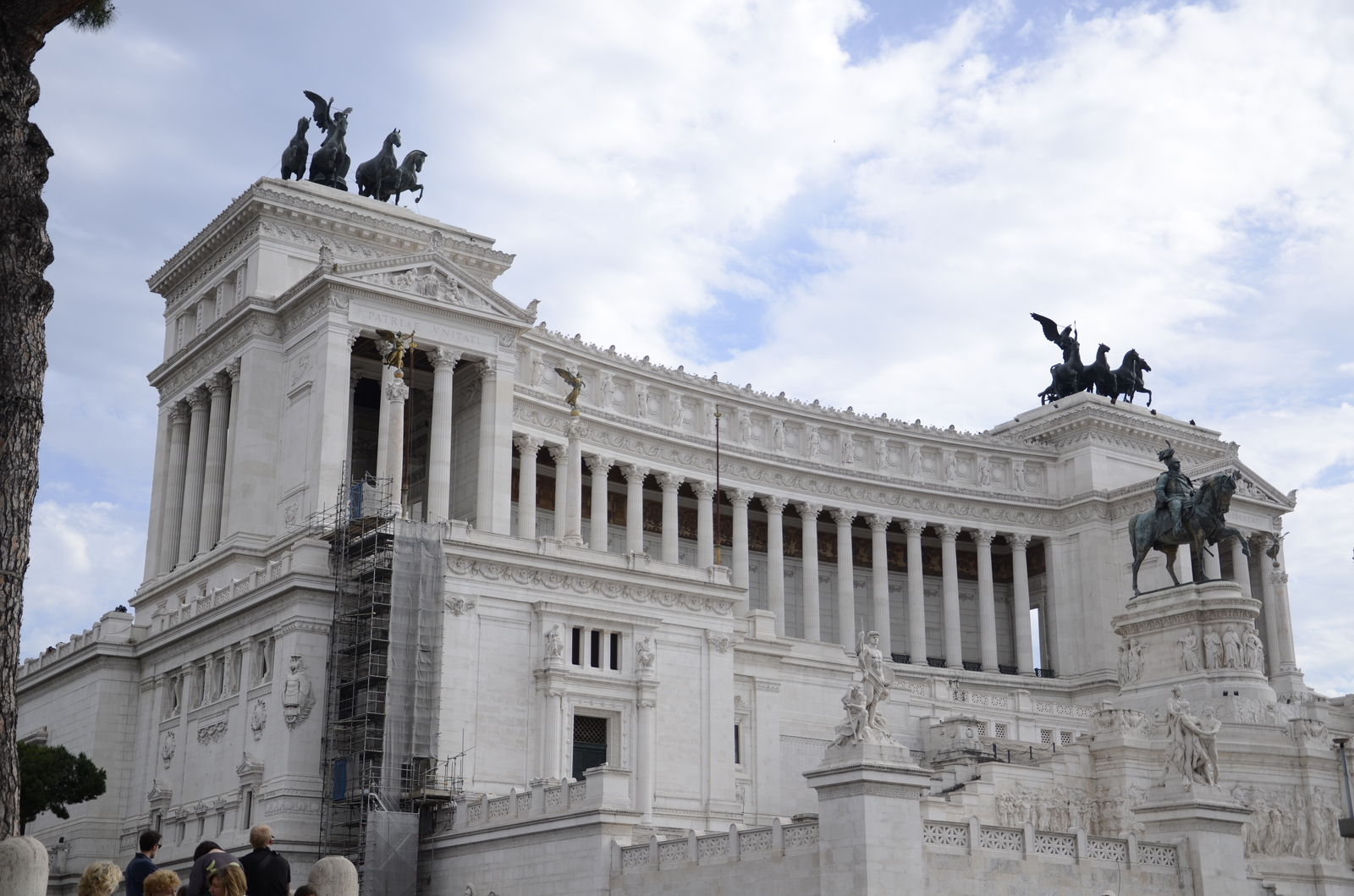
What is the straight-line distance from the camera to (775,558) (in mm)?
83438

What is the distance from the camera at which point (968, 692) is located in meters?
63.4

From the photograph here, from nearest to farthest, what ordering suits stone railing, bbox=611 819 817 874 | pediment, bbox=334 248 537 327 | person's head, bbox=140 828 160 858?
person's head, bbox=140 828 160 858 < stone railing, bbox=611 819 817 874 < pediment, bbox=334 248 537 327

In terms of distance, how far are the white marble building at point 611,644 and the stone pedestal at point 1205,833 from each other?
10 centimetres

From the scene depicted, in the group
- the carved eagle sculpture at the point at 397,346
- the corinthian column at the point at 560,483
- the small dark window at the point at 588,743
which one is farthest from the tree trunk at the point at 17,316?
the corinthian column at the point at 560,483

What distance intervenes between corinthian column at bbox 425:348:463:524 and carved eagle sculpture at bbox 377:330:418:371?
4.36 ft

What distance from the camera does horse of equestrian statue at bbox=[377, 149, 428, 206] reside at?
7300 centimetres

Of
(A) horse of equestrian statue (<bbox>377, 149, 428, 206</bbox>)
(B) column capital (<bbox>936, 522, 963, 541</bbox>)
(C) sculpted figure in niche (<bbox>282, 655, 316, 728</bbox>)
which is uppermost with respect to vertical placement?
(A) horse of equestrian statue (<bbox>377, 149, 428, 206</bbox>)

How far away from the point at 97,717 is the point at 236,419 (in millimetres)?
15260

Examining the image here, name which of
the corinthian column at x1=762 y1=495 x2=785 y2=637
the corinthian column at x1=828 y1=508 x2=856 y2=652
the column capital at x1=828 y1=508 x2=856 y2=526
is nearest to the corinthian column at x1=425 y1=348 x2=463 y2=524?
the corinthian column at x1=762 y1=495 x2=785 y2=637

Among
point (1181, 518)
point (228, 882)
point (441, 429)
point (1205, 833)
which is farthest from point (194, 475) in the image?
point (228, 882)

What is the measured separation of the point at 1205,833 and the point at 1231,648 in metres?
18.9

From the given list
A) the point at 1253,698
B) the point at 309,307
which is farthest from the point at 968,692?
the point at 309,307

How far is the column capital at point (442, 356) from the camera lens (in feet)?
215

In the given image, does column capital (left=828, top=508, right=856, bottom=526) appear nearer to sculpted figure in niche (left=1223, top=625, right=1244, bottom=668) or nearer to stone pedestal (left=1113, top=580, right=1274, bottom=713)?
stone pedestal (left=1113, top=580, right=1274, bottom=713)
